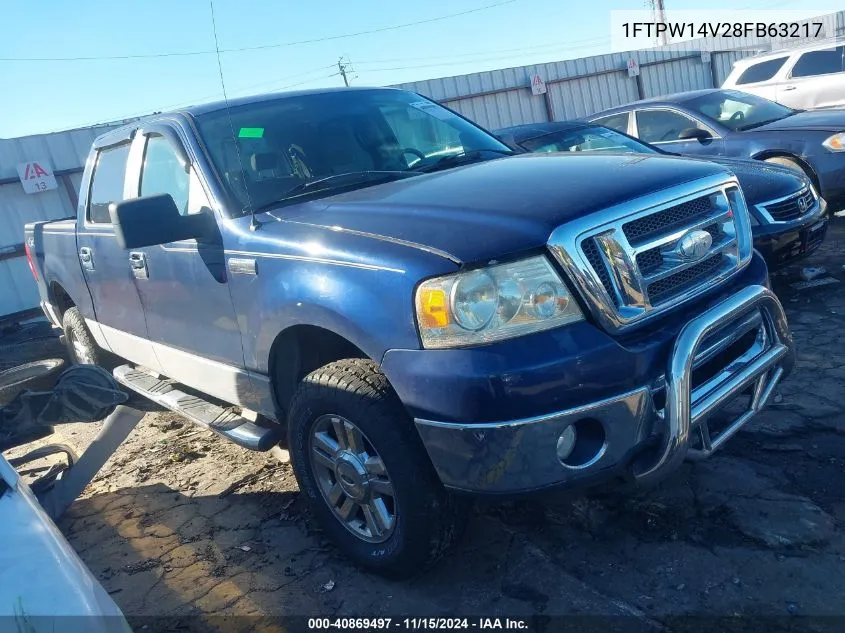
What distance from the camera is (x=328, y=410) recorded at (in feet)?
8.55

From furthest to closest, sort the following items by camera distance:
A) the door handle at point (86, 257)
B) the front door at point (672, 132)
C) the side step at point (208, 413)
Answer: the front door at point (672, 132) → the door handle at point (86, 257) → the side step at point (208, 413)

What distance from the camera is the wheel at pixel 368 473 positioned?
7.78 ft

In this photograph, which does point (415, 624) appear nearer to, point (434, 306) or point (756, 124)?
point (434, 306)

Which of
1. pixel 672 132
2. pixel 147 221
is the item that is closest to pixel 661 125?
Answer: pixel 672 132

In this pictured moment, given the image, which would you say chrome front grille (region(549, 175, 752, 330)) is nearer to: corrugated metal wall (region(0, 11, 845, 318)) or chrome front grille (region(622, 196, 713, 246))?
chrome front grille (region(622, 196, 713, 246))

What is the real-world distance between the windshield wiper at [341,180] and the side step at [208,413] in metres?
1.04

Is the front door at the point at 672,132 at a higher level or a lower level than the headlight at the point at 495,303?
lower

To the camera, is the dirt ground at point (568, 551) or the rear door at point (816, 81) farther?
the rear door at point (816, 81)

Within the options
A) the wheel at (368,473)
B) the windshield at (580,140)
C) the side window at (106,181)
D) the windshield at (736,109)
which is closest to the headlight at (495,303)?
the wheel at (368,473)

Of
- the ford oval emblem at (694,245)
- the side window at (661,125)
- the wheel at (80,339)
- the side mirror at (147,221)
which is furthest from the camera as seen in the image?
the side window at (661,125)

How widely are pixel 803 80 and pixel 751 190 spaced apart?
23.5 feet

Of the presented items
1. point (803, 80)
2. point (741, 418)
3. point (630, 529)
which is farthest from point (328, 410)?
point (803, 80)

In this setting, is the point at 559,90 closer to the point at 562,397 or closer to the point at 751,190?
the point at 751,190

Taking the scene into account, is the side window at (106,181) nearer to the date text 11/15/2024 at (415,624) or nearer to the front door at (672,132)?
the date text 11/15/2024 at (415,624)
